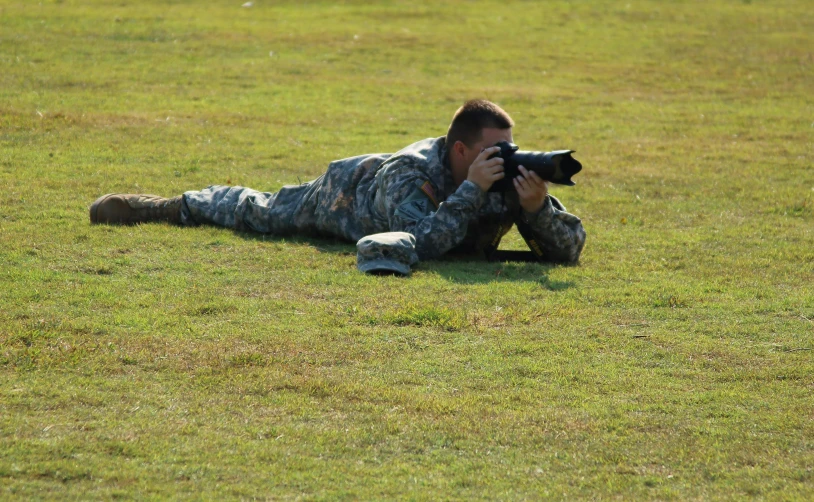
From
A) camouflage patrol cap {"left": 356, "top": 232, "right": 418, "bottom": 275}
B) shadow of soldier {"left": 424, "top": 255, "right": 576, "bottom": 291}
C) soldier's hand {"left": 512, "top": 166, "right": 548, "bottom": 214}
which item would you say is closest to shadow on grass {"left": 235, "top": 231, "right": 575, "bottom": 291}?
shadow of soldier {"left": 424, "top": 255, "right": 576, "bottom": 291}

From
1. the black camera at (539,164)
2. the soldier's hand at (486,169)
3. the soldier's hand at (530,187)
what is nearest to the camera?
the black camera at (539,164)

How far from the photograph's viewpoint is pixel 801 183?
458 inches

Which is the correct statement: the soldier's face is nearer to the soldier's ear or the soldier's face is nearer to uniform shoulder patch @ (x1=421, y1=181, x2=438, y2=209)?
the soldier's ear

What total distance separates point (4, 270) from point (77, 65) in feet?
40.2

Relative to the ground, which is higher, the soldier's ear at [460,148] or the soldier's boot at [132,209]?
the soldier's ear at [460,148]

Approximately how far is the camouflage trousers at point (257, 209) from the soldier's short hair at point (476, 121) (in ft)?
4.48

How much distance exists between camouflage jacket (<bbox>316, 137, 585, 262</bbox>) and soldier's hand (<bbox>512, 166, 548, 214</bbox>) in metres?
0.14

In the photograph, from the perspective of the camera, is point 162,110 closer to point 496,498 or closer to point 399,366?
point 399,366

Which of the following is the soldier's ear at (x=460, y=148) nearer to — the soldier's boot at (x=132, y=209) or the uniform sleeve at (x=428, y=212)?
the uniform sleeve at (x=428, y=212)

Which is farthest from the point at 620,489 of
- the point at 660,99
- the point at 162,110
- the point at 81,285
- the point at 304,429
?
the point at 660,99

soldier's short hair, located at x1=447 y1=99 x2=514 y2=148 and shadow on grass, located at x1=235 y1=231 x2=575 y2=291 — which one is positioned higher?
soldier's short hair, located at x1=447 y1=99 x2=514 y2=148

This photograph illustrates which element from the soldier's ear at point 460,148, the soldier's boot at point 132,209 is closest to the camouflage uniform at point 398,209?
the soldier's boot at point 132,209

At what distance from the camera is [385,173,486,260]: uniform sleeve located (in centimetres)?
737

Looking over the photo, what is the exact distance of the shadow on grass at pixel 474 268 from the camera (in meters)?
7.22
